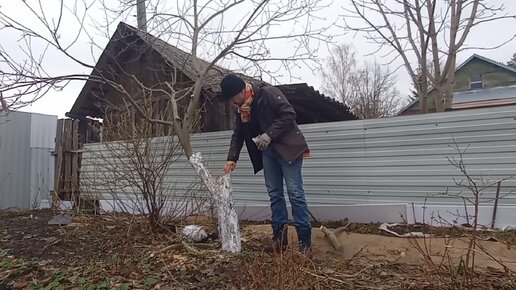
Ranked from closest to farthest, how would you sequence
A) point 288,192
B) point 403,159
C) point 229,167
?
point 288,192 → point 229,167 → point 403,159

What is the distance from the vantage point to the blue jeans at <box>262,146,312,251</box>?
153 inches

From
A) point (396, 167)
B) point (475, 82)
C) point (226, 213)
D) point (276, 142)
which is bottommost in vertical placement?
point (226, 213)

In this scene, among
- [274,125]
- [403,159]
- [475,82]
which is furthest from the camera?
[475,82]

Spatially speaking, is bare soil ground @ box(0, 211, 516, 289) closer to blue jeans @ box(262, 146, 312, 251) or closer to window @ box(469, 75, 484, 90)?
blue jeans @ box(262, 146, 312, 251)

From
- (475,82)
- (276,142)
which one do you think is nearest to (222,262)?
(276,142)

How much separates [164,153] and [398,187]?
314 centimetres

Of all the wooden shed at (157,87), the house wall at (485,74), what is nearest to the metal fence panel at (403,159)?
the wooden shed at (157,87)

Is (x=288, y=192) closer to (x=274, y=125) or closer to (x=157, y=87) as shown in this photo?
(x=274, y=125)

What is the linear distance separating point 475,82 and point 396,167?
816 inches

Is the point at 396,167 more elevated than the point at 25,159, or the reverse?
the point at 25,159

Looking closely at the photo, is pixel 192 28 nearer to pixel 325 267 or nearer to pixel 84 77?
pixel 84 77

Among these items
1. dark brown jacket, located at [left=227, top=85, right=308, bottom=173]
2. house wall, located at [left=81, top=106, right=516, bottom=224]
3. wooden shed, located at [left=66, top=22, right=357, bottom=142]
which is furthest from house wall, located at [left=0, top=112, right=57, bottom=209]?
dark brown jacket, located at [left=227, top=85, right=308, bottom=173]

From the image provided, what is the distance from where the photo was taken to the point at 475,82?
23.7m

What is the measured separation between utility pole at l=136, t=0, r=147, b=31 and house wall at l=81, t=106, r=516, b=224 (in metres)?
1.80
